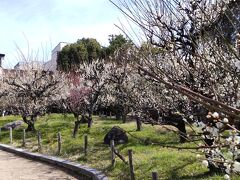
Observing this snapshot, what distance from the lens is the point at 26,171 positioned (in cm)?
1407

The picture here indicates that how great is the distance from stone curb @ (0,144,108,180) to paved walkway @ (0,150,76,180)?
29cm

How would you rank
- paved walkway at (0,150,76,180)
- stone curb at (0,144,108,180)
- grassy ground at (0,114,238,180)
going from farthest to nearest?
1. paved walkway at (0,150,76,180)
2. stone curb at (0,144,108,180)
3. grassy ground at (0,114,238,180)

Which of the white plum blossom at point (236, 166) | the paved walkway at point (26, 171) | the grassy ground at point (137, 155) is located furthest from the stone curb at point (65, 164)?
the white plum blossom at point (236, 166)

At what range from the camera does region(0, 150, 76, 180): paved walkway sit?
12.9m

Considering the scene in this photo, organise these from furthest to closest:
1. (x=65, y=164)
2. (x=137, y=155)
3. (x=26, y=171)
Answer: (x=26, y=171)
(x=65, y=164)
(x=137, y=155)

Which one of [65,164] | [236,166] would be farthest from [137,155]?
[236,166]

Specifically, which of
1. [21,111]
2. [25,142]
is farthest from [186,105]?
[21,111]

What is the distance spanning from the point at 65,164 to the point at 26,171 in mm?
1474

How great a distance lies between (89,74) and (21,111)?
5164 mm

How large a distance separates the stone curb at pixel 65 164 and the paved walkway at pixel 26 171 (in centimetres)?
29

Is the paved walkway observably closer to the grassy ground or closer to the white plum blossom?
the grassy ground

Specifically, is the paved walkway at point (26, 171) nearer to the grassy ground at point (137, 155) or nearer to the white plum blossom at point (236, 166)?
the grassy ground at point (137, 155)

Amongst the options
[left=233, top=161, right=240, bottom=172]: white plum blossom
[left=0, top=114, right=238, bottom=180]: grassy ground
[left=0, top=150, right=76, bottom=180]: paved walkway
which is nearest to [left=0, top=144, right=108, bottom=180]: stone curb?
[left=0, top=150, right=76, bottom=180]: paved walkway

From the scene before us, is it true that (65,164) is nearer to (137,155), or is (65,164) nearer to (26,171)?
(26,171)
